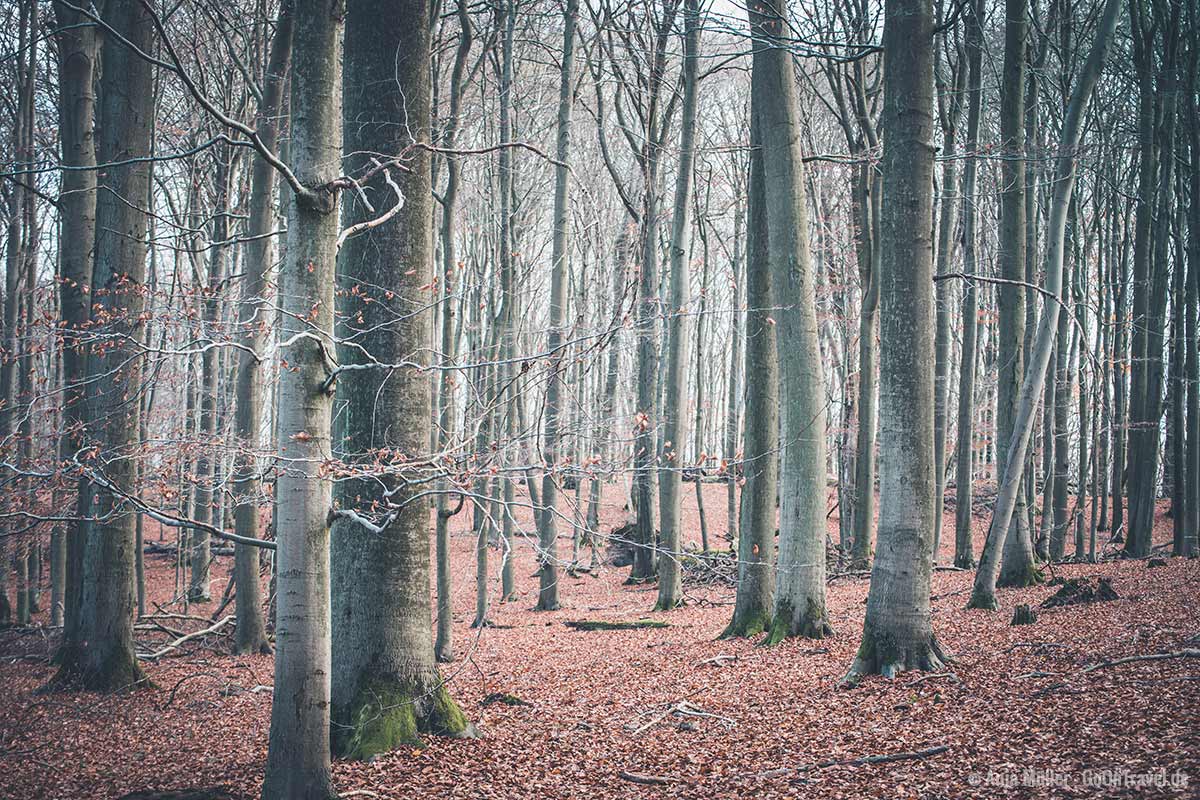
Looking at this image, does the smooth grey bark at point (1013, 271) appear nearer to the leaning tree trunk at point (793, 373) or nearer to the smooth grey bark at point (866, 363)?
the smooth grey bark at point (866, 363)

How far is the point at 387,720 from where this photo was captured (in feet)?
20.0

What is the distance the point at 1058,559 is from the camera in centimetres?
1728

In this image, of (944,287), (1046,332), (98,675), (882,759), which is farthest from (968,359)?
(98,675)

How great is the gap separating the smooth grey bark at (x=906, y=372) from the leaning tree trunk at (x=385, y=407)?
3715 millimetres

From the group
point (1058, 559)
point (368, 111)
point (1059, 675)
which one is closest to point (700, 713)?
point (1059, 675)

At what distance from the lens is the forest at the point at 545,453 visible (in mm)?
4961

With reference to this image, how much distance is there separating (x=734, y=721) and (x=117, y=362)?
8088mm

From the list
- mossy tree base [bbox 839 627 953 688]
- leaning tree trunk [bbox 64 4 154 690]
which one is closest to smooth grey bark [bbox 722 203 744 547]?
mossy tree base [bbox 839 627 953 688]

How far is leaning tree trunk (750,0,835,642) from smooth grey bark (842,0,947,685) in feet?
6.64

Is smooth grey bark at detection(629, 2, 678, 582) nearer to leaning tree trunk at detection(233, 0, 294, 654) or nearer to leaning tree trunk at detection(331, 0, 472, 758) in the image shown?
leaning tree trunk at detection(233, 0, 294, 654)

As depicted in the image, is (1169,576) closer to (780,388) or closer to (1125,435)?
(780,388)

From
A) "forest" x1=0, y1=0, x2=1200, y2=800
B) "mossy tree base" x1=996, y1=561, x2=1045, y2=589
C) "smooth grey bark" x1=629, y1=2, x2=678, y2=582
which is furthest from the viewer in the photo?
"smooth grey bark" x1=629, y1=2, x2=678, y2=582

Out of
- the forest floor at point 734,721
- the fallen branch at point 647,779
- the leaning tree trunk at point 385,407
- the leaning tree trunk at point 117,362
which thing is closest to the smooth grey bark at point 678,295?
the forest floor at point 734,721

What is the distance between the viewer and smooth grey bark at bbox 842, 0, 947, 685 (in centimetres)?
703
